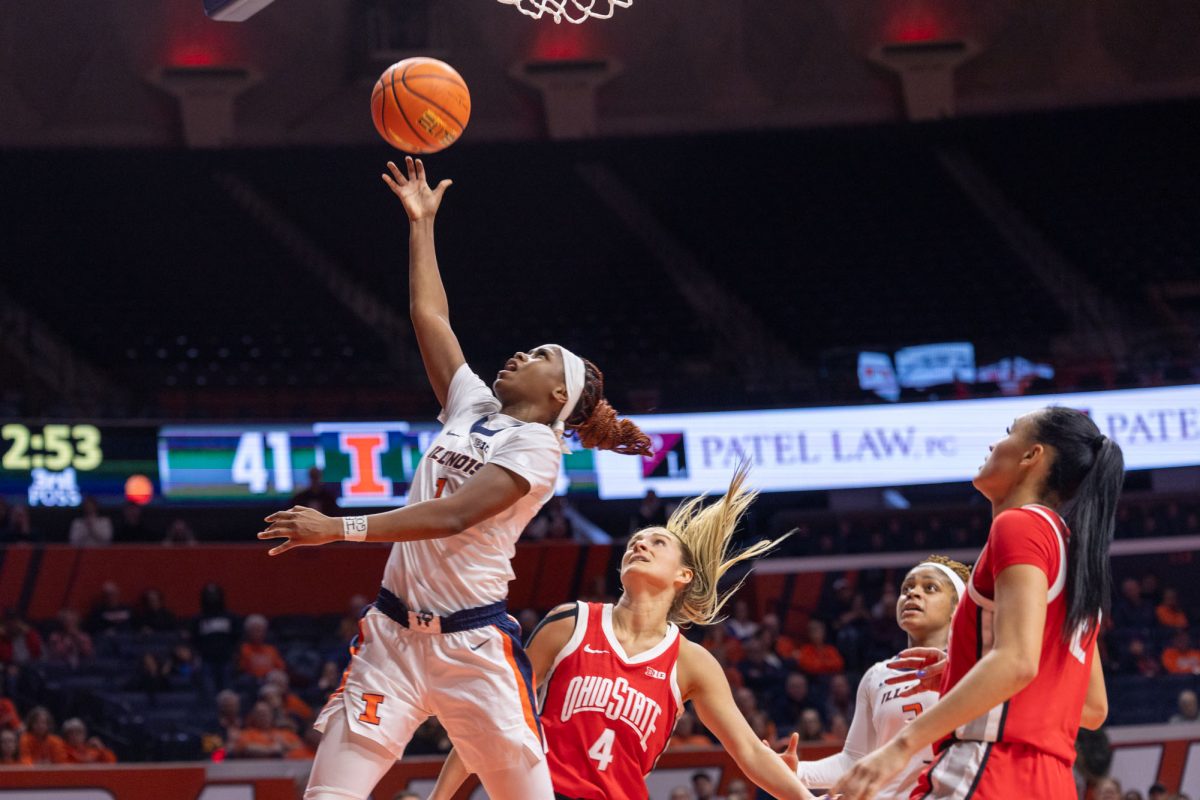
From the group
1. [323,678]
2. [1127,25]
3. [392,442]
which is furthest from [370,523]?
[1127,25]

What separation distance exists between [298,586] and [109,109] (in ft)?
27.5

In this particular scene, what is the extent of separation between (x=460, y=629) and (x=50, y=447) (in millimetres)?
13444

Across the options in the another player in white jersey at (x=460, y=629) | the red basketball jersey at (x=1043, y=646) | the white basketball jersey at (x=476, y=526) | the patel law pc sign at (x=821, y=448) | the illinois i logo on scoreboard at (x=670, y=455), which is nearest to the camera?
the red basketball jersey at (x=1043, y=646)

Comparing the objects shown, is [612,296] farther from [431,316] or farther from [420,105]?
[431,316]

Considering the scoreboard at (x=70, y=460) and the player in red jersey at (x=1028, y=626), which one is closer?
the player in red jersey at (x=1028, y=626)

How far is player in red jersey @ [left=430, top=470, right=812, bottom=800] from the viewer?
472 cm

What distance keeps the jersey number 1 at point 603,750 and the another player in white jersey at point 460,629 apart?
0.54 meters

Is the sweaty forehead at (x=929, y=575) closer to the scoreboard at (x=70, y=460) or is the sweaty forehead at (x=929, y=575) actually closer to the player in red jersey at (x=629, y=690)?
the player in red jersey at (x=629, y=690)

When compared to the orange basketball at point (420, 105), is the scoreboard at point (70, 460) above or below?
below

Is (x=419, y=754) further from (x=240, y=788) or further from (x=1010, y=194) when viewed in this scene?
(x=1010, y=194)

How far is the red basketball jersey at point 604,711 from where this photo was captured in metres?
4.74

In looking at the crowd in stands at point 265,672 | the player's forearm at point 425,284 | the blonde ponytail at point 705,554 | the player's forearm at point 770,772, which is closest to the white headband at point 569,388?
the player's forearm at point 425,284

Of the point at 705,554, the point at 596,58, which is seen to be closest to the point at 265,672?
the point at 705,554

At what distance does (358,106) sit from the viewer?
70.7 feet
